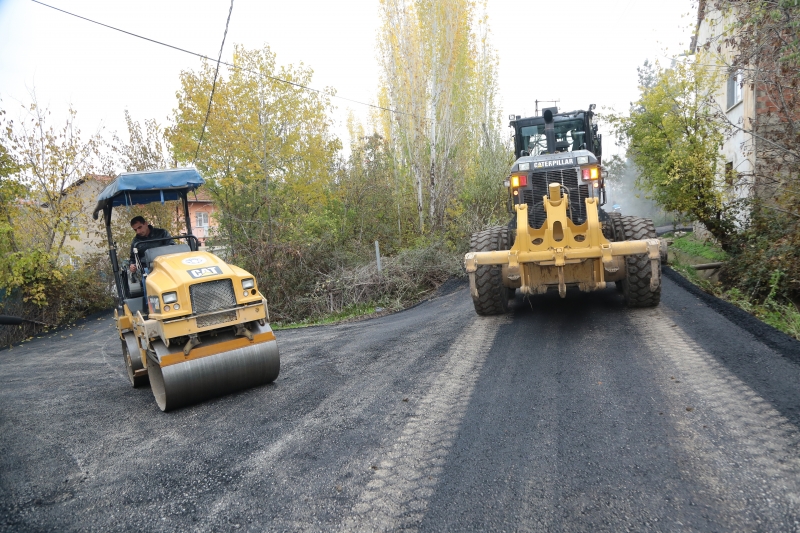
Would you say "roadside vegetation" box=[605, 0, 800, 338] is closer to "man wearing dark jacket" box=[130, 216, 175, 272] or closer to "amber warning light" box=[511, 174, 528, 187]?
"amber warning light" box=[511, 174, 528, 187]

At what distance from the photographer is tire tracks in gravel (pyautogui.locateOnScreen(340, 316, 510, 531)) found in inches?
121

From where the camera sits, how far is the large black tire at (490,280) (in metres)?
7.50

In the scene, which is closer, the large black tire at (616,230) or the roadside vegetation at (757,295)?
the roadside vegetation at (757,295)

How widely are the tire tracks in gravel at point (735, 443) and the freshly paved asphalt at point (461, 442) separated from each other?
0.04 feet

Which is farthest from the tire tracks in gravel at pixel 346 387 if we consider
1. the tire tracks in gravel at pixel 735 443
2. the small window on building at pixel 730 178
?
the small window on building at pixel 730 178

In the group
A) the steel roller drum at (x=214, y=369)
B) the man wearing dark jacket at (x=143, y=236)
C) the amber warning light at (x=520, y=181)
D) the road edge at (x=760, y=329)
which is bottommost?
the road edge at (x=760, y=329)

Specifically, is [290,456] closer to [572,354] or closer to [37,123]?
[572,354]

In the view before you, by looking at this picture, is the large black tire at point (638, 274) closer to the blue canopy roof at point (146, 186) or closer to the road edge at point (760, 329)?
the road edge at point (760, 329)

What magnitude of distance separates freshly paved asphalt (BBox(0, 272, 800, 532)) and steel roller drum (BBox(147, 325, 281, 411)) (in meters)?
0.15

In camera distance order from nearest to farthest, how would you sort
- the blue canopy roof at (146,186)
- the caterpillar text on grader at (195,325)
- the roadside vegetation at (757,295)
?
the caterpillar text on grader at (195,325) → the blue canopy roof at (146,186) → the roadside vegetation at (757,295)

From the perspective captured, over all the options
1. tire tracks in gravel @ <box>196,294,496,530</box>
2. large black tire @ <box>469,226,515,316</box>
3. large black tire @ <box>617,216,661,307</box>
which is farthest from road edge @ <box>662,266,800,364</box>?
tire tracks in gravel @ <box>196,294,496,530</box>

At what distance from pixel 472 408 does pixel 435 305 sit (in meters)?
7.21

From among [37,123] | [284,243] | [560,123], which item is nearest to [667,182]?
[560,123]

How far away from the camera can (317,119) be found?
19.1 m
